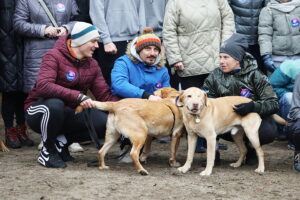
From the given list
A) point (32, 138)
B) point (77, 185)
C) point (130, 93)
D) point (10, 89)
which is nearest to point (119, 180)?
point (77, 185)

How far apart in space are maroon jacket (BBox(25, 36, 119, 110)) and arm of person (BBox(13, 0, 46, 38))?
0.74m

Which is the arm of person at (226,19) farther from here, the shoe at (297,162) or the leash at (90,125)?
the leash at (90,125)

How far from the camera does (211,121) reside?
20.3 feet

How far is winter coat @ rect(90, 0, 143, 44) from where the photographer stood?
7680 millimetres

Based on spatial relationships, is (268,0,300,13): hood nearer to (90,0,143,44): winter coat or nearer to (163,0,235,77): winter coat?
(163,0,235,77): winter coat

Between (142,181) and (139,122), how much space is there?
641 mm

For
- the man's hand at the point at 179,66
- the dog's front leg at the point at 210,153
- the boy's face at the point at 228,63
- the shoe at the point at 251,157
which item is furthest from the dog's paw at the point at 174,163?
the man's hand at the point at 179,66

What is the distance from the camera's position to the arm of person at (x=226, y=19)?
7.84m

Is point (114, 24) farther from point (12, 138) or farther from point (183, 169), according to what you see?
point (183, 169)

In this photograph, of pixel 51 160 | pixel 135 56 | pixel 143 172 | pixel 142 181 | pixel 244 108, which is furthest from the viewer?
pixel 135 56

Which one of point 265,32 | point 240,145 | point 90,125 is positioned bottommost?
point 240,145

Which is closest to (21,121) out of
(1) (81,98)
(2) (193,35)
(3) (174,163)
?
(1) (81,98)

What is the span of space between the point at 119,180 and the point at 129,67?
1579mm

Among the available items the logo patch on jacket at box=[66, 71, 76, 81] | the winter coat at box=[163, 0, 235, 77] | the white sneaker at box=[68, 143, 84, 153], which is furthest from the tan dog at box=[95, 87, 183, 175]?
the winter coat at box=[163, 0, 235, 77]
